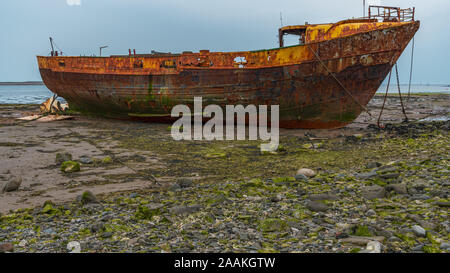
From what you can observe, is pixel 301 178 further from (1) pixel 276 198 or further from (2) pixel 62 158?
(2) pixel 62 158

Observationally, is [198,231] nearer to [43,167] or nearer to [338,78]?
[43,167]

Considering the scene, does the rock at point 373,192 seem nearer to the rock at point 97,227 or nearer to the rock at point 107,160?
the rock at point 97,227

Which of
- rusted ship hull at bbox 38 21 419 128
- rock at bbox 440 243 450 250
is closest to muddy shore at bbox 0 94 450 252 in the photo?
rock at bbox 440 243 450 250

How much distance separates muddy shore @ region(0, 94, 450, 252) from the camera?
3.25 metres

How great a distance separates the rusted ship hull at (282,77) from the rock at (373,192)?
684 cm

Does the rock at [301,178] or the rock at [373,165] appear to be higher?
the rock at [373,165]

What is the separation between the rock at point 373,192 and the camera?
4.28 m

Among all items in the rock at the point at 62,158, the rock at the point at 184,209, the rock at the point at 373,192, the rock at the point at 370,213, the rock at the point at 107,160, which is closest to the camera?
the rock at the point at 370,213

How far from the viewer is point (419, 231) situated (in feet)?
10.3

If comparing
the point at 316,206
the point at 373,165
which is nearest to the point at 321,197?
the point at 316,206

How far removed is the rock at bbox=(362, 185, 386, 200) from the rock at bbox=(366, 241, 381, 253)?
1.44 meters

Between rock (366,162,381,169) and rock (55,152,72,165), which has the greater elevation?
rock (366,162,381,169)

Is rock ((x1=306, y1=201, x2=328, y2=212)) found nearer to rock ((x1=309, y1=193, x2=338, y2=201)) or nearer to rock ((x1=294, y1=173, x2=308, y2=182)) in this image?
rock ((x1=309, y1=193, x2=338, y2=201))

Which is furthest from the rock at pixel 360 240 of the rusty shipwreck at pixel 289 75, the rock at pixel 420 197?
the rusty shipwreck at pixel 289 75
